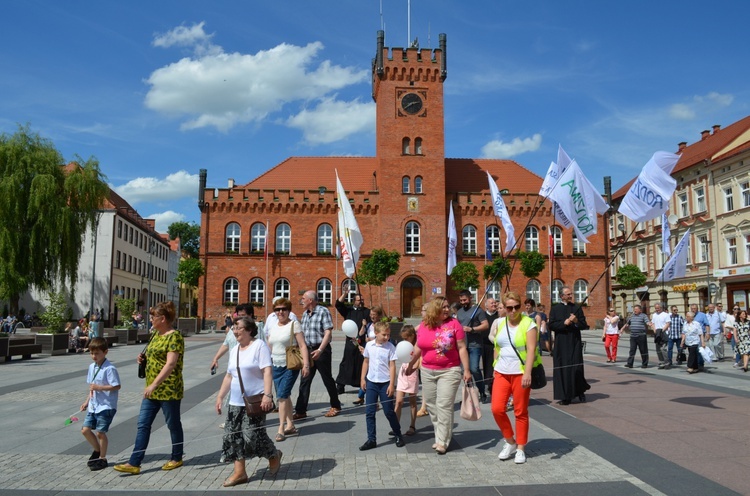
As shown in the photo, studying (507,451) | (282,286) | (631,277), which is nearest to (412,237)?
(282,286)

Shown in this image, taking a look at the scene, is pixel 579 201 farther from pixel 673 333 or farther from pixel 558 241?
pixel 558 241

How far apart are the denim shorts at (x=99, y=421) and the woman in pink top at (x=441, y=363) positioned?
3.27 meters

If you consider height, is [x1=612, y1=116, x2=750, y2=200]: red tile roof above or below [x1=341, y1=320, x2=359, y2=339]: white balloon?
above

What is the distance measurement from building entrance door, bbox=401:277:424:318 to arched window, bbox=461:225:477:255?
4.68 metres

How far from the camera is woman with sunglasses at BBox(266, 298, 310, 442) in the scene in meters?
7.37

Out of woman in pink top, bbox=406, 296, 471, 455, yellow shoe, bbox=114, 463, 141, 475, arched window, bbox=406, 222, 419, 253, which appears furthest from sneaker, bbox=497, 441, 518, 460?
arched window, bbox=406, 222, 419, 253

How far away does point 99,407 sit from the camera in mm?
6008

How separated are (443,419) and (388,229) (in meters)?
37.1

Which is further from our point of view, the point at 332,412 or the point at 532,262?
the point at 532,262

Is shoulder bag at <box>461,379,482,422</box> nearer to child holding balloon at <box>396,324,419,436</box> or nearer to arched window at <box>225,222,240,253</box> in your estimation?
child holding balloon at <box>396,324,419,436</box>

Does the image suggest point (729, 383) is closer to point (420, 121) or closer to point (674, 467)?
point (674, 467)

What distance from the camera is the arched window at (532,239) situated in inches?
1812

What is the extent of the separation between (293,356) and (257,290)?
37.2m

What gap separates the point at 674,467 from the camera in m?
5.81
